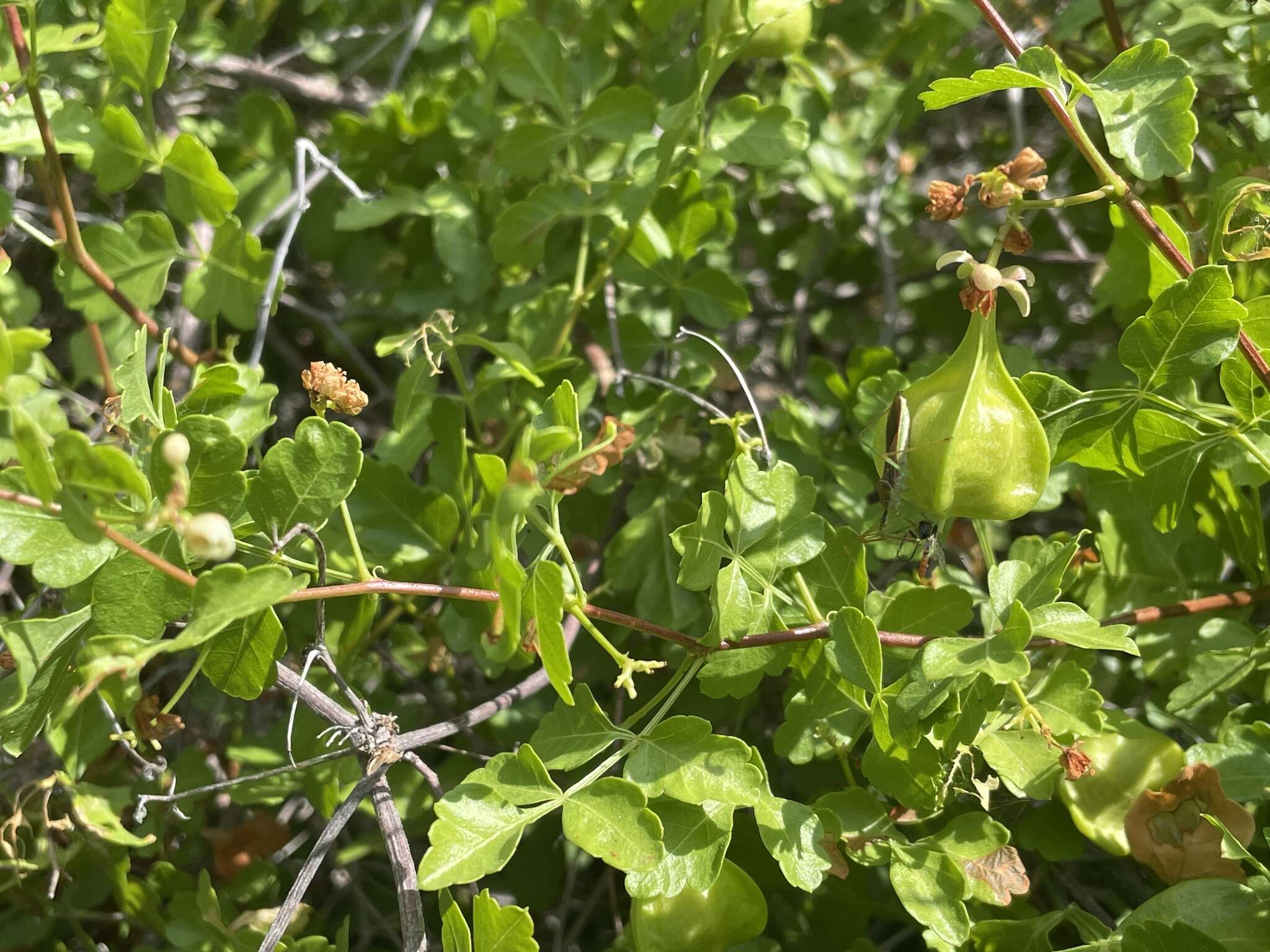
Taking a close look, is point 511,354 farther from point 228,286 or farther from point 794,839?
point 794,839

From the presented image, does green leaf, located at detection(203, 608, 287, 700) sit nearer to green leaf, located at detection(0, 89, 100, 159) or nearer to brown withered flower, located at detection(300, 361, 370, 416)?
brown withered flower, located at detection(300, 361, 370, 416)

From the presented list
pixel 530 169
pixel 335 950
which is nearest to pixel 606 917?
pixel 335 950

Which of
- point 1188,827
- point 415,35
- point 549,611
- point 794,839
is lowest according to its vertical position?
point 1188,827

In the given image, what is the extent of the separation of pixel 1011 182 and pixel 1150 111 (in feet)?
0.62

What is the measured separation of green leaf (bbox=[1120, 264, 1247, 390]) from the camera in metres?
1.02

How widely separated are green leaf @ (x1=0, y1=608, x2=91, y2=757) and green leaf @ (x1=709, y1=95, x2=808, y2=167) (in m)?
1.03

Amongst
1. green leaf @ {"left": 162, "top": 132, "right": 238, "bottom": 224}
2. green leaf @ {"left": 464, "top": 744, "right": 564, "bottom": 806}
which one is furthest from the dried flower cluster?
green leaf @ {"left": 162, "top": 132, "right": 238, "bottom": 224}

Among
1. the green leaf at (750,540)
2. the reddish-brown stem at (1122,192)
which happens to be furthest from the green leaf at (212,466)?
the reddish-brown stem at (1122,192)

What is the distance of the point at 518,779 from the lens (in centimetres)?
99

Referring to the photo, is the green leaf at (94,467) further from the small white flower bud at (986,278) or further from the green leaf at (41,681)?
the small white flower bud at (986,278)

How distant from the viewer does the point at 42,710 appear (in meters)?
1.01

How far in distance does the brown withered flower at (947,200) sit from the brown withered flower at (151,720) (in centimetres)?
104

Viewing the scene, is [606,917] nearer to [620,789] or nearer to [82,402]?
[620,789]

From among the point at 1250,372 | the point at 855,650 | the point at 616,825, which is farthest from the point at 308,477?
the point at 1250,372
